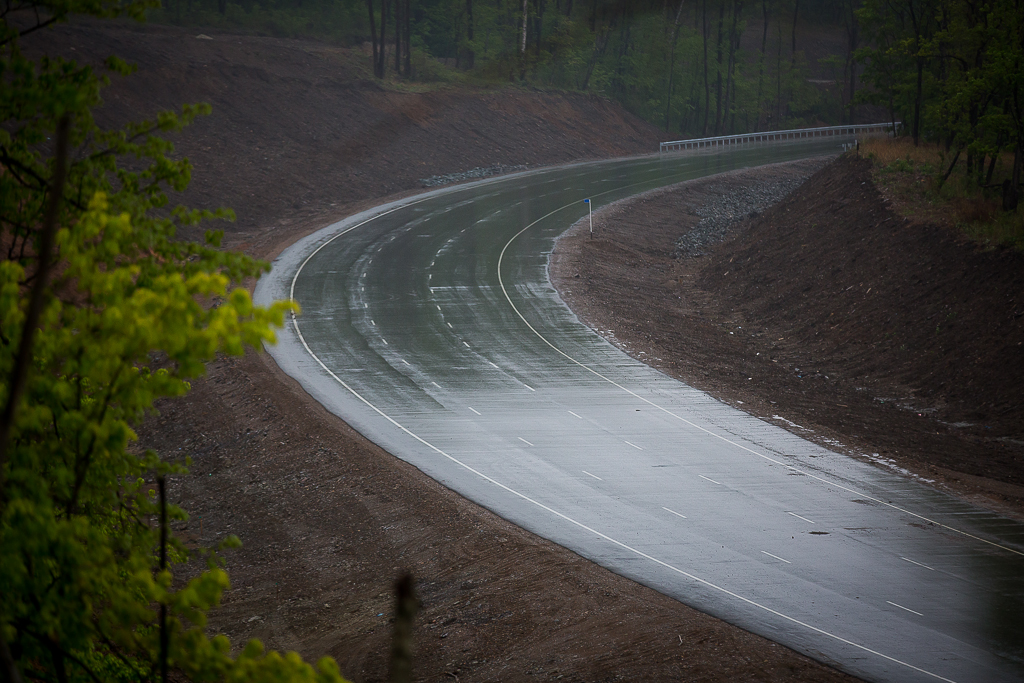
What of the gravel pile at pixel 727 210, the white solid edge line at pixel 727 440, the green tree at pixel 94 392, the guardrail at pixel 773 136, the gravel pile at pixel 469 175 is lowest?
the white solid edge line at pixel 727 440

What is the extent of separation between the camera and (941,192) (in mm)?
34406

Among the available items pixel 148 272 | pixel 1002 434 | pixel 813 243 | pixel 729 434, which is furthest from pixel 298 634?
pixel 813 243

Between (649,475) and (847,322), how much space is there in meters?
14.8

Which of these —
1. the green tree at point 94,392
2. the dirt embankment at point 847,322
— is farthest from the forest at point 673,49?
the green tree at point 94,392

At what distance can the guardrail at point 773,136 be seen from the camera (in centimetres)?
7531

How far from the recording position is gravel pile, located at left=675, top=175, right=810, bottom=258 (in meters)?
45.3

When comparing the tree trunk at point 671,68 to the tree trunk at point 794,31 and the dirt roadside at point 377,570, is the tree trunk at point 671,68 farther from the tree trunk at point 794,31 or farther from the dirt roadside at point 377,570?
the dirt roadside at point 377,570

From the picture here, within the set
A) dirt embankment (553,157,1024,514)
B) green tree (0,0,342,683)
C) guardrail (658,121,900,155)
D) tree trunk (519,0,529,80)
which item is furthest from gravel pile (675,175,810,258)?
green tree (0,0,342,683)

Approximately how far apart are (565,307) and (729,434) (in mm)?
12296

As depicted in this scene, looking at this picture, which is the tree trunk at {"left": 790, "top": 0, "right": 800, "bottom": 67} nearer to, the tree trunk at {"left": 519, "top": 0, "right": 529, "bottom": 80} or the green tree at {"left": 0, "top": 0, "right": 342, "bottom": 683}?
the tree trunk at {"left": 519, "top": 0, "right": 529, "bottom": 80}

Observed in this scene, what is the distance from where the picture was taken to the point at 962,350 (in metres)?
25.0

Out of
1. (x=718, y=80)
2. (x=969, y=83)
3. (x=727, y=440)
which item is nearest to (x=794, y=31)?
(x=718, y=80)

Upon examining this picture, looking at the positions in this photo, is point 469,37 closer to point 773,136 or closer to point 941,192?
point 773,136

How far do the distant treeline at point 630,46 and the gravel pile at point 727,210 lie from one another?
27837mm
